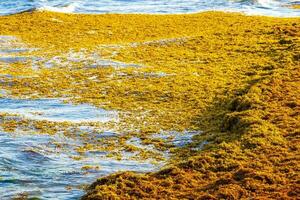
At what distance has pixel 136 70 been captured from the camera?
18109mm

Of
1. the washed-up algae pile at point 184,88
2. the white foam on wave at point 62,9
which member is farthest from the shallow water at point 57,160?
the white foam on wave at point 62,9

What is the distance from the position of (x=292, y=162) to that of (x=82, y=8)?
2386 cm

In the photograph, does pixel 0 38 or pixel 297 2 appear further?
pixel 297 2

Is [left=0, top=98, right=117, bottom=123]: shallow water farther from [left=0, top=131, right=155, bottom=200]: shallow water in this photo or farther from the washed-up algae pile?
[left=0, top=131, right=155, bottom=200]: shallow water

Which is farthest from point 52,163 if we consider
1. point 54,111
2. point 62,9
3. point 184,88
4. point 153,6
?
point 153,6

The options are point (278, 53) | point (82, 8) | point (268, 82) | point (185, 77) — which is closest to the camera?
point (268, 82)

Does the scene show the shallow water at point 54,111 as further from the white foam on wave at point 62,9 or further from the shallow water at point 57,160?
the white foam on wave at point 62,9

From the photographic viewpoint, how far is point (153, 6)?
32.8 m

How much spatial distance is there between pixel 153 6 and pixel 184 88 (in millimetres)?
17211

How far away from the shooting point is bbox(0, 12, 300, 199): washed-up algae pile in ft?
33.1

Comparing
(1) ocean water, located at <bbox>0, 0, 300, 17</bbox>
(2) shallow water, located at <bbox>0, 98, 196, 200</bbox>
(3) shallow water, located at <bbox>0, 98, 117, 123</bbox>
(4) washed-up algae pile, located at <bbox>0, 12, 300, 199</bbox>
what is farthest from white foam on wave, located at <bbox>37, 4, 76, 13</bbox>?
(2) shallow water, located at <bbox>0, 98, 196, 200</bbox>

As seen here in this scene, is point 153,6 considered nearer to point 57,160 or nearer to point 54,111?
point 54,111

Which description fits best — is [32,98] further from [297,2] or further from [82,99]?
[297,2]

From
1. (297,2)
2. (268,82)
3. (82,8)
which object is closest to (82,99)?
(268,82)
